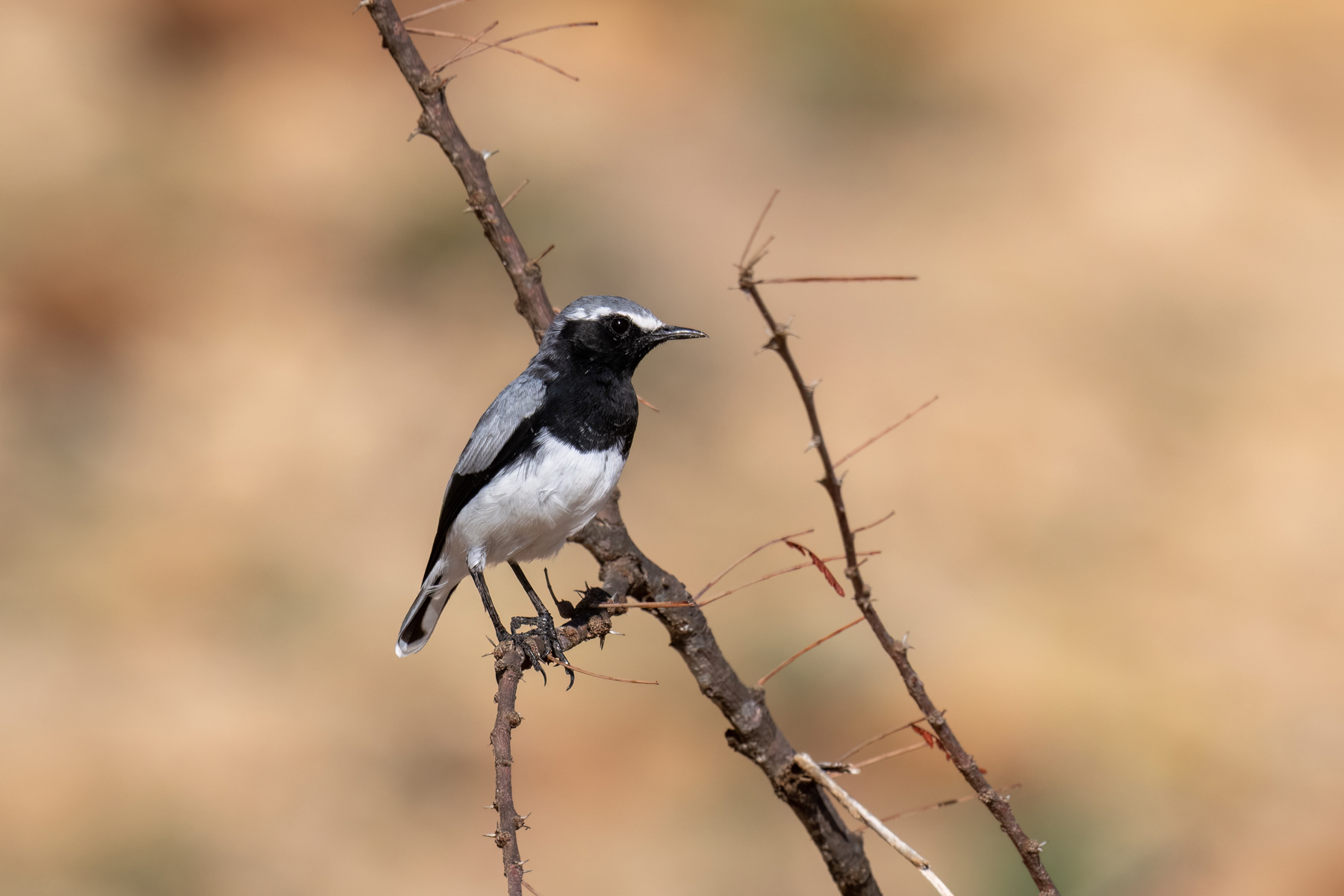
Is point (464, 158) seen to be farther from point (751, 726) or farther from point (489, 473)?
point (751, 726)

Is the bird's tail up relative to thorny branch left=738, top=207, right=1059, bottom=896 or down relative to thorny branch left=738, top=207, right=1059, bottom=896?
up

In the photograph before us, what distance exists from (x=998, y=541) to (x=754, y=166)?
799cm

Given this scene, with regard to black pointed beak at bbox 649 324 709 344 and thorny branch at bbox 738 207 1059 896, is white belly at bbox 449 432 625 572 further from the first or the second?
thorny branch at bbox 738 207 1059 896

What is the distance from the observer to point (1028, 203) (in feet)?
56.6

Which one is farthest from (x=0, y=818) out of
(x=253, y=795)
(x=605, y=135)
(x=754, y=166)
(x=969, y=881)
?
(x=754, y=166)

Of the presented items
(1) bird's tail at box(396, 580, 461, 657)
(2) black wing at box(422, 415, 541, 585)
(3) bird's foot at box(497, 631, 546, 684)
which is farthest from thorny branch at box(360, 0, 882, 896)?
(1) bird's tail at box(396, 580, 461, 657)

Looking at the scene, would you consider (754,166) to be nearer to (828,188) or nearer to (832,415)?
(828,188)

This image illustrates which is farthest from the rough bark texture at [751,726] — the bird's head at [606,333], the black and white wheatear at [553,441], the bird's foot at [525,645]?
the bird's head at [606,333]

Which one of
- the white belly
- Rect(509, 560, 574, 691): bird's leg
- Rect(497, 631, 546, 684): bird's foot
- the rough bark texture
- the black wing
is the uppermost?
the black wing

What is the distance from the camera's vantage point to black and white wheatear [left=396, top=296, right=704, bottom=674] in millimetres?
5133

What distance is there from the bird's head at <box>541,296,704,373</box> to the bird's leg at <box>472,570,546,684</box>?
1.21 metres

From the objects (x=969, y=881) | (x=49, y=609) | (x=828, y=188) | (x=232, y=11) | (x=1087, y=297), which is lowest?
(x=969, y=881)

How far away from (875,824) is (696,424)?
10.2 m

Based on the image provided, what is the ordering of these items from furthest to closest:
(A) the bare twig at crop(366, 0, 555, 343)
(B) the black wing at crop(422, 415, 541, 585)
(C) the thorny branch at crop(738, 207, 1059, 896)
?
(B) the black wing at crop(422, 415, 541, 585) → (A) the bare twig at crop(366, 0, 555, 343) → (C) the thorny branch at crop(738, 207, 1059, 896)
